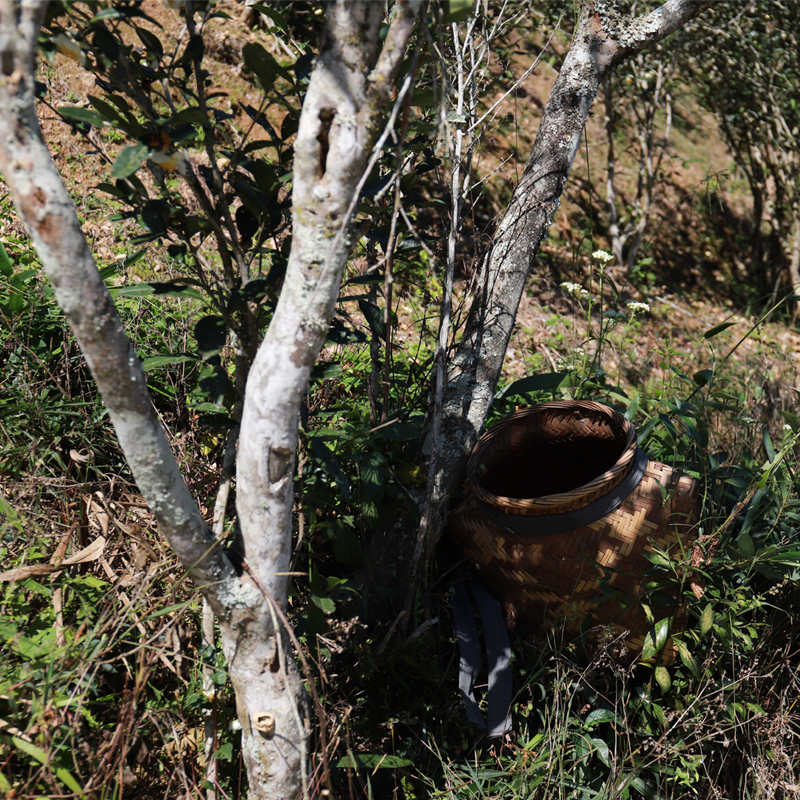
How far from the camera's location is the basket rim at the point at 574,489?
71.1 inches

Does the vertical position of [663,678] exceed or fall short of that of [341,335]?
it falls short

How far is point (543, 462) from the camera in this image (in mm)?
2361

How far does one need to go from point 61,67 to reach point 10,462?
10.1 ft

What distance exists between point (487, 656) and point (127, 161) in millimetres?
1560

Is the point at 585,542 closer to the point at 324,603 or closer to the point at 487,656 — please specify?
the point at 487,656

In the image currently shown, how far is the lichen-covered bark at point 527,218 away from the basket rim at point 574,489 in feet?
0.24

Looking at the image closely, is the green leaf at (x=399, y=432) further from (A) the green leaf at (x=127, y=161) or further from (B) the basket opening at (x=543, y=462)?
(A) the green leaf at (x=127, y=161)

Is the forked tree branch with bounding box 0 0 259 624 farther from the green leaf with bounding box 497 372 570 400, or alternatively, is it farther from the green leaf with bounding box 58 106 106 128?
the green leaf with bounding box 497 372 570 400

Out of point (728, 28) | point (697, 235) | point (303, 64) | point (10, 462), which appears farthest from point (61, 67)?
point (697, 235)

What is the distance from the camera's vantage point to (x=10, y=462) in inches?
76.8

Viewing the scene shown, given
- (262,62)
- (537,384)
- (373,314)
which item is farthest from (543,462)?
(262,62)

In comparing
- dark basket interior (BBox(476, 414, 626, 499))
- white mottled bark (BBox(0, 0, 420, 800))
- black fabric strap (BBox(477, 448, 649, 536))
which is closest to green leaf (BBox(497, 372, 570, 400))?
→ dark basket interior (BBox(476, 414, 626, 499))

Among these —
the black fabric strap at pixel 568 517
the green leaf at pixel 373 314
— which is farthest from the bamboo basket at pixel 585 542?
the green leaf at pixel 373 314

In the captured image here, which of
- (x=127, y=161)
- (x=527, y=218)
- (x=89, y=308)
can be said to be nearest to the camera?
(x=89, y=308)
